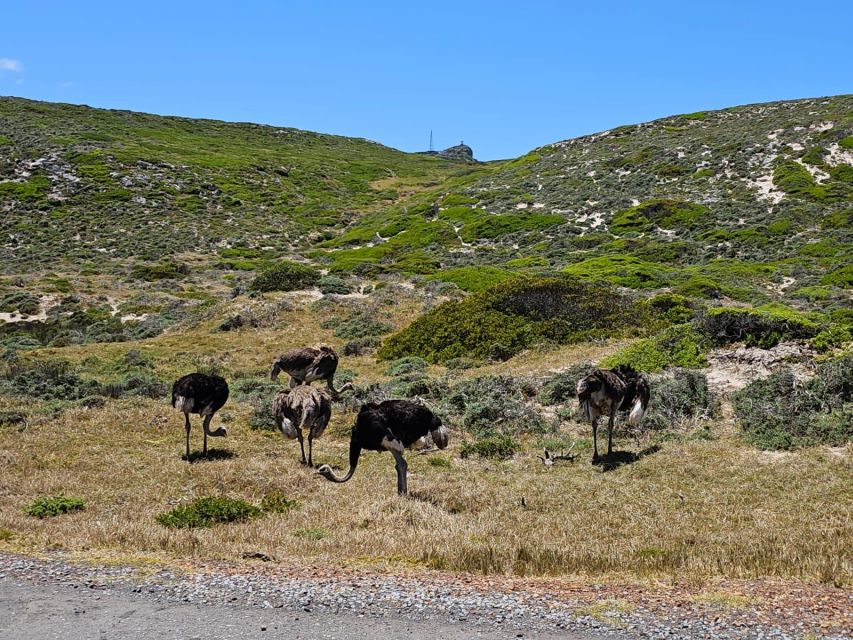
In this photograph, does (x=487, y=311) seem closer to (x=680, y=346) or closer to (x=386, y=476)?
(x=680, y=346)

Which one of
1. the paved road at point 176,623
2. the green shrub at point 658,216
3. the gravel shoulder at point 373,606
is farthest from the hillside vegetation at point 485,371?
the paved road at point 176,623

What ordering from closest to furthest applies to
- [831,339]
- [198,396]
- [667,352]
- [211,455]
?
[198,396], [211,455], [831,339], [667,352]

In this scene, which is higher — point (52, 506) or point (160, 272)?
point (160, 272)

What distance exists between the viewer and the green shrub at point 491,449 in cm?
1312

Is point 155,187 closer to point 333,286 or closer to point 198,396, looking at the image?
point 333,286

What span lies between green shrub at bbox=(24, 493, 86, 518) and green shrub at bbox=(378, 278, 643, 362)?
13646mm

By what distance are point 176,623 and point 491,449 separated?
825 centimetres

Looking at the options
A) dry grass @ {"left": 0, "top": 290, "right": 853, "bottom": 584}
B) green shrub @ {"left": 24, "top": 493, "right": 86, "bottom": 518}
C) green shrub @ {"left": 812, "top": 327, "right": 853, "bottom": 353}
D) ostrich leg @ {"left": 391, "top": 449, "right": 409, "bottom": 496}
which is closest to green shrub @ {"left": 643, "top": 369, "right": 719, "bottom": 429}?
dry grass @ {"left": 0, "top": 290, "right": 853, "bottom": 584}

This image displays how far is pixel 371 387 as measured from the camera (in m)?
17.8

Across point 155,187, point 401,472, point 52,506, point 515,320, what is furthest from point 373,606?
point 155,187

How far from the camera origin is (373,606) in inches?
238

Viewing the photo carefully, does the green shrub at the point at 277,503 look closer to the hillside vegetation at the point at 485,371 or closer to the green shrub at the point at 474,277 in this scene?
the hillside vegetation at the point at 485,371

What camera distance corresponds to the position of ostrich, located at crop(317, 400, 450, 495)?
1009cm

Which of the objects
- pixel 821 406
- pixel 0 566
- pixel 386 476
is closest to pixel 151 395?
pixel 386 476
